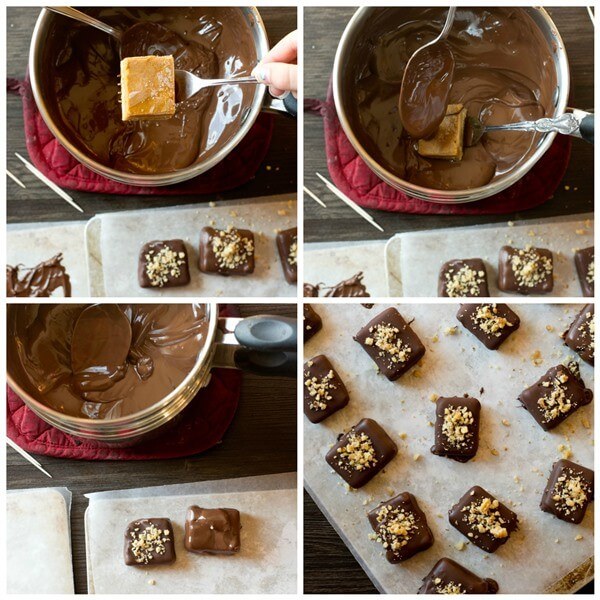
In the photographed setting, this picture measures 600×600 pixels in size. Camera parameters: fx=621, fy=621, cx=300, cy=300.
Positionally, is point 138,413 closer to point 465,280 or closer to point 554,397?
point 465,280

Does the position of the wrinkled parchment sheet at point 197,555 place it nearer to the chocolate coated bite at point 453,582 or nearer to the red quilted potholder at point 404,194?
the chocolate coated bite at point 453,582

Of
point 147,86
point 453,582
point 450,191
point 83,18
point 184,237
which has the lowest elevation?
point 453,582

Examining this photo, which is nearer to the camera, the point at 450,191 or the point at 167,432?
the point at 450,191

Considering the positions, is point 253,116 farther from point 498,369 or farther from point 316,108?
point 498,369

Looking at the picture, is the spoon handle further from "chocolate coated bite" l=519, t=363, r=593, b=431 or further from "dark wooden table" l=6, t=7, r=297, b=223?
"chocolate coated bite" l=519, t=363, r=593, b=431

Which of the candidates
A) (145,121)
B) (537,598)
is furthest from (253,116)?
(537,598)

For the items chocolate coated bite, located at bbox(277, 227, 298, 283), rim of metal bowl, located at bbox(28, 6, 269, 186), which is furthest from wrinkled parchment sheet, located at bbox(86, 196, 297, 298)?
rim of metal bowl, located at bbox(28, 6, 269, 186)

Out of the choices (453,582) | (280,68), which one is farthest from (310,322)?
(453,582)
